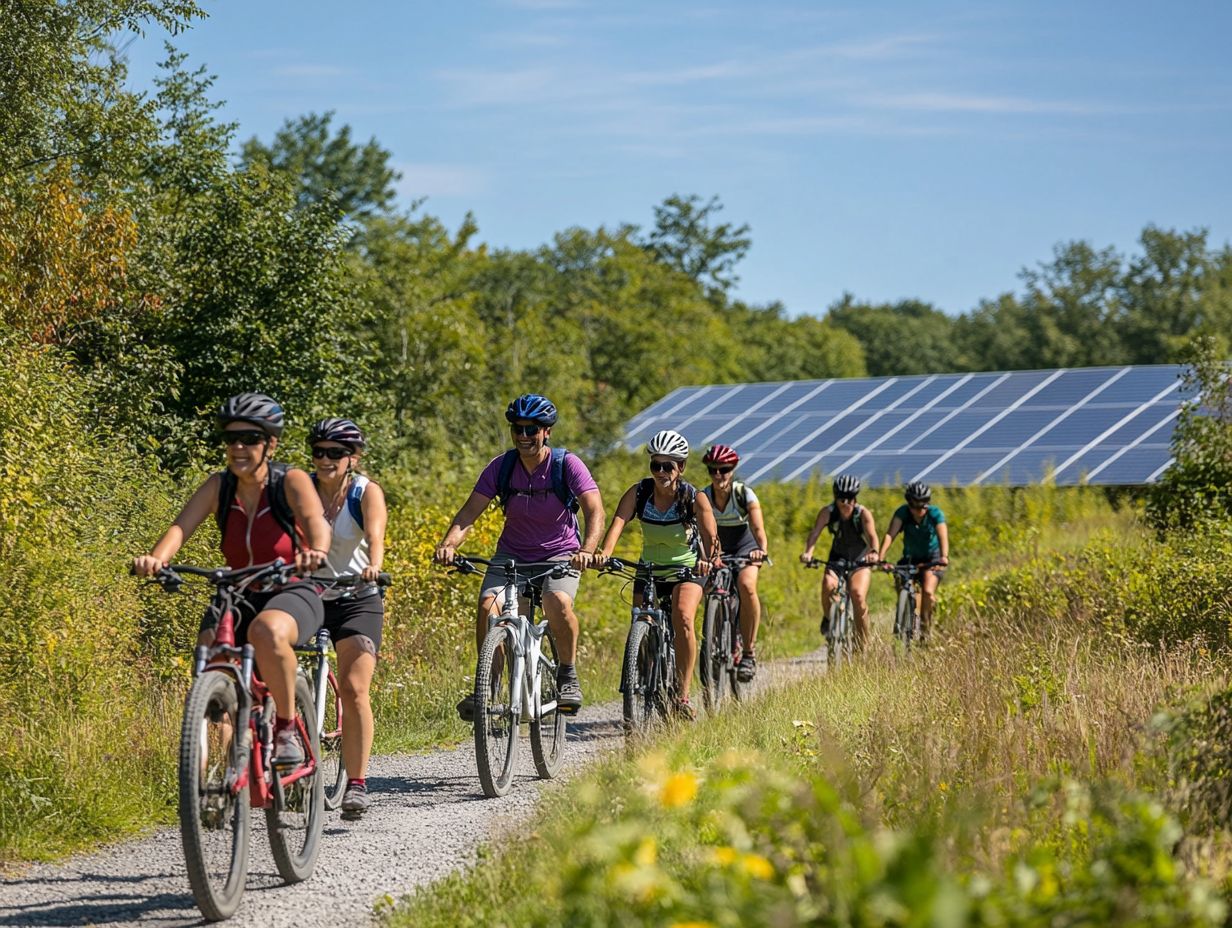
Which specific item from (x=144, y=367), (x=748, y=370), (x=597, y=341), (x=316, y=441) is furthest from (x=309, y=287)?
(x=748, y=370)

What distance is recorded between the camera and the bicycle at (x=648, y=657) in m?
9.25

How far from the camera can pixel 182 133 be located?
20.5 metres

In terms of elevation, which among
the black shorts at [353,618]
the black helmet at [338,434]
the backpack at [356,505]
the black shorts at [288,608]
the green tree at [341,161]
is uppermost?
the green tree at [341,161]

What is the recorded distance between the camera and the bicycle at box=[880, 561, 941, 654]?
47.6 ft

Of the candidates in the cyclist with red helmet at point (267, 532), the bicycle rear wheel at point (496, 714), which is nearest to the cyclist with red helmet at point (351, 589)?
the cyclist with red helmet at point (267, 532)

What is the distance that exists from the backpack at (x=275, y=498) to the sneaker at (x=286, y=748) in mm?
737

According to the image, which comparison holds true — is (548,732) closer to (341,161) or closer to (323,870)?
(323,870)

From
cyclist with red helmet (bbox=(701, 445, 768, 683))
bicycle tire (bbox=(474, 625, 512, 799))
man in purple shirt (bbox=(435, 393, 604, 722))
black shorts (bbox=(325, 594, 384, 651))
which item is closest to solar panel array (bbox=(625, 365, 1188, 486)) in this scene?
cyclist with red helmet (bbox=(701, 445, 768, 683))

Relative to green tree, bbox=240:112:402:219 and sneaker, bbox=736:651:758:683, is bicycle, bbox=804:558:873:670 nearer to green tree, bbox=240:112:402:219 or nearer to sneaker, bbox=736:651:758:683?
sneaker, bbox=736:651:758:683

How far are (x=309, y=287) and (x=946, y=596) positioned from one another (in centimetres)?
861

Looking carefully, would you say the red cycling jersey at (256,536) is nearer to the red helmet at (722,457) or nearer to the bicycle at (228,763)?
the bicycle at (228,763)

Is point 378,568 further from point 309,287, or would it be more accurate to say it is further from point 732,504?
point 309,287

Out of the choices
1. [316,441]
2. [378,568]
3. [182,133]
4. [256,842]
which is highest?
[182,133]

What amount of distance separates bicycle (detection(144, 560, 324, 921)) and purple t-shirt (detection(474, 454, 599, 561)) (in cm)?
264
